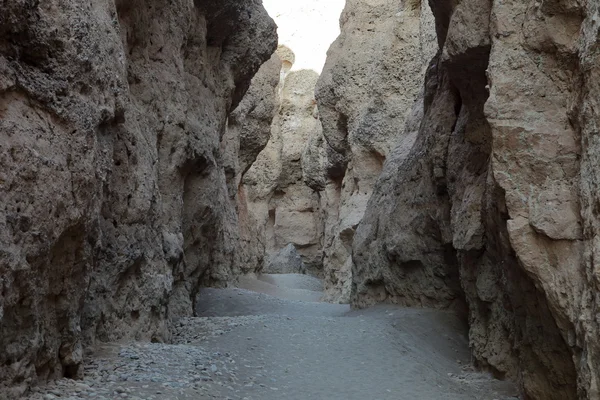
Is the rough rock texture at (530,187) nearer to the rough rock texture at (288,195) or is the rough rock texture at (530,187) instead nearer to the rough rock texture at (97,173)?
the rough rock texture at (97,173)

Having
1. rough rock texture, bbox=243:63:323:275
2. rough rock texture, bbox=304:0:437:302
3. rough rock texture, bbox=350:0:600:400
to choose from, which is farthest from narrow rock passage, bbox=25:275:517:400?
rough rock texture, bbox=243:63:323:275

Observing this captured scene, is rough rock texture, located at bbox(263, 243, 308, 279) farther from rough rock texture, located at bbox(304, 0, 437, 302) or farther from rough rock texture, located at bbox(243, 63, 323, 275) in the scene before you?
rough rock texture, located at bbox(304, 0, 437, 302)

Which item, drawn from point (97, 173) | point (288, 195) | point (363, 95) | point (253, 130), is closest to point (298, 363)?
point (97, 173)

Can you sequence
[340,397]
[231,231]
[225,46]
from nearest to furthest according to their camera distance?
1. [340,397]
2. [225,46]
3. [231,231]

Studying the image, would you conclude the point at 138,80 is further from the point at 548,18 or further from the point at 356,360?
the point at 548,18

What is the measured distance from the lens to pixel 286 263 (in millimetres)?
34375

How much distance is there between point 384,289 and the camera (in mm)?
13102

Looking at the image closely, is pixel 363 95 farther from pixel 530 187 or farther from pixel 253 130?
pixel 530 187

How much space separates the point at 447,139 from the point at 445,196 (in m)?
1.00

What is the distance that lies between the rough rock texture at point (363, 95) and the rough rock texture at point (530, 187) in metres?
12.0

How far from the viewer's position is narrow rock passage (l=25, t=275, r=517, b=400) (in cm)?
616

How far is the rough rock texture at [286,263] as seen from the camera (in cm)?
3416

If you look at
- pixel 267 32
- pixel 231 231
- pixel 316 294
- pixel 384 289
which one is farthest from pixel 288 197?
pixel 384 289

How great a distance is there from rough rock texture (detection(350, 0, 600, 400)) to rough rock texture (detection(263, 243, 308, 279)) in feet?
80.5
